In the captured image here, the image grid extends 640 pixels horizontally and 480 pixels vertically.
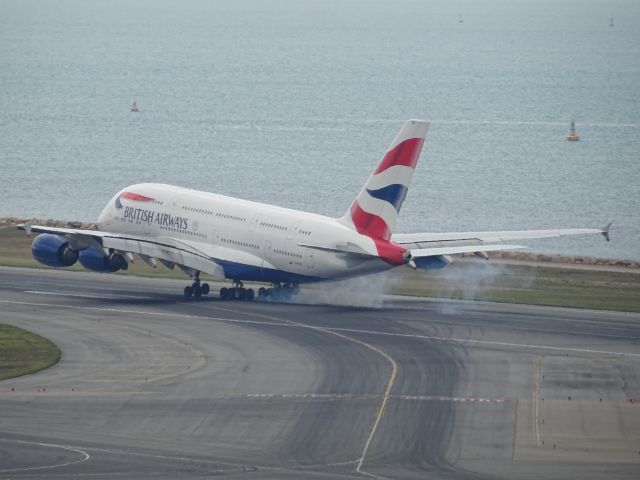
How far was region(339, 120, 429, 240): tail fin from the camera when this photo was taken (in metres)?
79.2

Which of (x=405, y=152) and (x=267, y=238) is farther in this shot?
(x=267, y=238)

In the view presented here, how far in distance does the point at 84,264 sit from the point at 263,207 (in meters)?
11.4

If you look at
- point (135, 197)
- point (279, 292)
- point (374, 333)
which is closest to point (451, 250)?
point (374, 333)

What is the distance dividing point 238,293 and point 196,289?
8.80 ft

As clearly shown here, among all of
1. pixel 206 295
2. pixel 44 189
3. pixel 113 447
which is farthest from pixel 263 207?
pixel 44 189

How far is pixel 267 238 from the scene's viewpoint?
278 feet

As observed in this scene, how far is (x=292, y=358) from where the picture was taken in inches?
2763

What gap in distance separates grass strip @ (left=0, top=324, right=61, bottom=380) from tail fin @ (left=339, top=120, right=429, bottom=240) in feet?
60.2

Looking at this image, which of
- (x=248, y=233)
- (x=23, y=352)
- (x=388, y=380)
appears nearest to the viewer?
(x=388, y=380)

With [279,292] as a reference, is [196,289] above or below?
above

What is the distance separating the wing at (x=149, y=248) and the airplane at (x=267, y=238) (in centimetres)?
6

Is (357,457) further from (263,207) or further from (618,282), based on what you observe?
(618,282)

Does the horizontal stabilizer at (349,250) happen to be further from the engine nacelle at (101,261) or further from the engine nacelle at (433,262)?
the engine nacelle at (101,261)

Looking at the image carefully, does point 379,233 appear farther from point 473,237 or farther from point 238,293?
point 238,293
